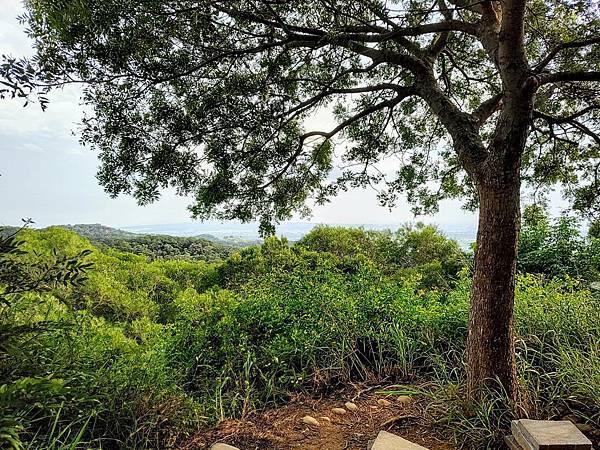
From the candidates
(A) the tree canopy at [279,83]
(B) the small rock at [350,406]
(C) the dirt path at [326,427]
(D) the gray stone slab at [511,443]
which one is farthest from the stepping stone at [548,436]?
(A) the tree canopy at [279,83]

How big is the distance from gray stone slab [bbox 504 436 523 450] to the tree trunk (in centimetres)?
27

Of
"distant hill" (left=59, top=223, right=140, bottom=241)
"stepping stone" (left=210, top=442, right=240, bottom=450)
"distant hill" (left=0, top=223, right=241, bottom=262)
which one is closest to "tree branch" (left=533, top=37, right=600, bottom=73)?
"stepping stone" (left=210, top=442, right=240, bottom=450)

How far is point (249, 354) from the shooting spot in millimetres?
3023

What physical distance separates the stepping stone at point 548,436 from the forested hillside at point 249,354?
0.25 m

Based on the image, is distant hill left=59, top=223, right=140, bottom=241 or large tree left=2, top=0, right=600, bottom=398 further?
distant hill left=59, top=223, right=140, bottom=241

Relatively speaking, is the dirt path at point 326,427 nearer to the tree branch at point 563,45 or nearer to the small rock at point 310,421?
the small rock at point 310,421

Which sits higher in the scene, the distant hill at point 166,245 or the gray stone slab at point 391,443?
the distant hill at point 166,245

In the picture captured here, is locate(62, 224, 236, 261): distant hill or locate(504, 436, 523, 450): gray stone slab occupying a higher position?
locate(62, 224, 236, 261): distant hill

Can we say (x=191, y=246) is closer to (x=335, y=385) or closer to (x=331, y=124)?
(x=331, y=124)

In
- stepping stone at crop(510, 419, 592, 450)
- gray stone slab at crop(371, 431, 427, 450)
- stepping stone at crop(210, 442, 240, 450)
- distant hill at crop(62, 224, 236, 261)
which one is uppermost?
distant hill at crop(62, 224, 236, 261)

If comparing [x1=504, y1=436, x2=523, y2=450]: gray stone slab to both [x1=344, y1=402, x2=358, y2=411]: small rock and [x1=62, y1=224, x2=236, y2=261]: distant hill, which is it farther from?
[x1=62, y1=224, x2=236, y2=261]: distant hill

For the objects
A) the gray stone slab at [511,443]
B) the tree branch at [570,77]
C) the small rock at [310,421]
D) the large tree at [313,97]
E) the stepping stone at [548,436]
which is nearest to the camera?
the stepping stone at [548,436]

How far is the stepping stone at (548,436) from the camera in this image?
185cm

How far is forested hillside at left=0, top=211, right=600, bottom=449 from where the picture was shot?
6.11 ft
